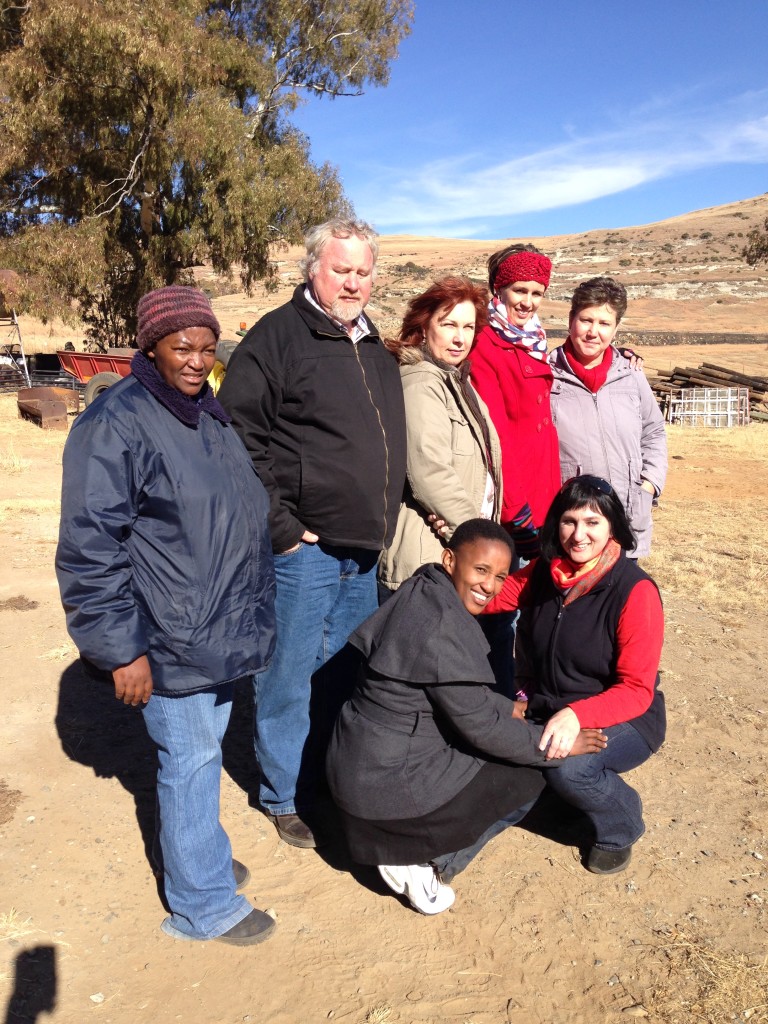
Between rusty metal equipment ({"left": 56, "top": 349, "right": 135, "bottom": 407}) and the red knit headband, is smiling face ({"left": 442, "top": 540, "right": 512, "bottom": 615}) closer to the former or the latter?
the red knit headband

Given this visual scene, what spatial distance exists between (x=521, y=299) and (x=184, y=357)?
145 centimetres

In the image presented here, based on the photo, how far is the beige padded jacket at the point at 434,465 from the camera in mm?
2898

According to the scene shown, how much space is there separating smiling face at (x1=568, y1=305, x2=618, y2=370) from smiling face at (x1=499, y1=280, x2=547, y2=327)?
271 millimetres

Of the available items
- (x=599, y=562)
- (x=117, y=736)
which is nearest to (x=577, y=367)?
(x=599, y=562)

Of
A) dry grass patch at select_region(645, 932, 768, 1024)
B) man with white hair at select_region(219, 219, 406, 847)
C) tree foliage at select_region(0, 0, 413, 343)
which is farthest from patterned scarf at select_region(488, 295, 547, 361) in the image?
tree foliage at select_region(0, 0, 413, 343)

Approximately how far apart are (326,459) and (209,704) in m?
0.83

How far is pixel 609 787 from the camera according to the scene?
2.91m

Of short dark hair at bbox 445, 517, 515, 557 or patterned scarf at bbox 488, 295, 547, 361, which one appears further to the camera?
patterned scarf at bbox 488, 295, 547, 361

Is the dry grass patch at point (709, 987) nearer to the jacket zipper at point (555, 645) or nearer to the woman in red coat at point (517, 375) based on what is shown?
the jacket zipper at point (555, 645)

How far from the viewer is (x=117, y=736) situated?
12.9 feet

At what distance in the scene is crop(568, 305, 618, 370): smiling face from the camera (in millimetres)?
3414

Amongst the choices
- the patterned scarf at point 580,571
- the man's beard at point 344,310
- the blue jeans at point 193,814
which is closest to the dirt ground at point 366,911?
the blue jeans at point 193,814

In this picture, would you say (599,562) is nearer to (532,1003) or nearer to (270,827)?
(532,1003)

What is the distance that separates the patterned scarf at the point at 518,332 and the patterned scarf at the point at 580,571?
2.67 feet
